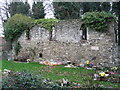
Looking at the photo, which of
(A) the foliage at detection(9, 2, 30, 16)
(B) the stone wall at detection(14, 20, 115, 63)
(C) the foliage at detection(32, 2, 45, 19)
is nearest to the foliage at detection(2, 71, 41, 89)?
(B) the stone wall at detection(14, 20, 115, 63)

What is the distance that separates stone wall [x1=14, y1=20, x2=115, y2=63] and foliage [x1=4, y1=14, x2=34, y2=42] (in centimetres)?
45

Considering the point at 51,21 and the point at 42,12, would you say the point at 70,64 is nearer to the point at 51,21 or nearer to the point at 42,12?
the point at 51,21

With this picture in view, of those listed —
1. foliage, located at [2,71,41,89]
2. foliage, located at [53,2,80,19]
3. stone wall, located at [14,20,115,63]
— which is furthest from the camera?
foliage, located at [53,2,80,19]

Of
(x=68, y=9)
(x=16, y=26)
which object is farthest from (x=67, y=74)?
(x=68, y=9)

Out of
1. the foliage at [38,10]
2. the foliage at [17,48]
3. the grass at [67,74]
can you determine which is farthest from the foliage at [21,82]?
the foliage at [38,10]

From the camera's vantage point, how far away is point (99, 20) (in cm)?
840

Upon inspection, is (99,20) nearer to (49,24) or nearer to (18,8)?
(49,24)

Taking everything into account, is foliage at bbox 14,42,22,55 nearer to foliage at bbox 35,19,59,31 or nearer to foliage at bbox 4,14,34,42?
foliage at bbox 4,14,34,42

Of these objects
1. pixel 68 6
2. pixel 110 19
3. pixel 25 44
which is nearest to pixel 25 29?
pixel 25 44

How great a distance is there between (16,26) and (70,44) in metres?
4.45

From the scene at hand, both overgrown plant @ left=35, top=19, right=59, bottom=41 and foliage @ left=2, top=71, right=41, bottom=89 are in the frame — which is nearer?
foliage @ left=2, top=71, right=41, bottom=89

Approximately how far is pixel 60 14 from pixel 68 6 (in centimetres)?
123

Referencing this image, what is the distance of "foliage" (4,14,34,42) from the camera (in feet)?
36.1

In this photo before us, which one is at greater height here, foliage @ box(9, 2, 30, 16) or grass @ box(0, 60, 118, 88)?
foliage @ box(9, 2, 30, 16)
